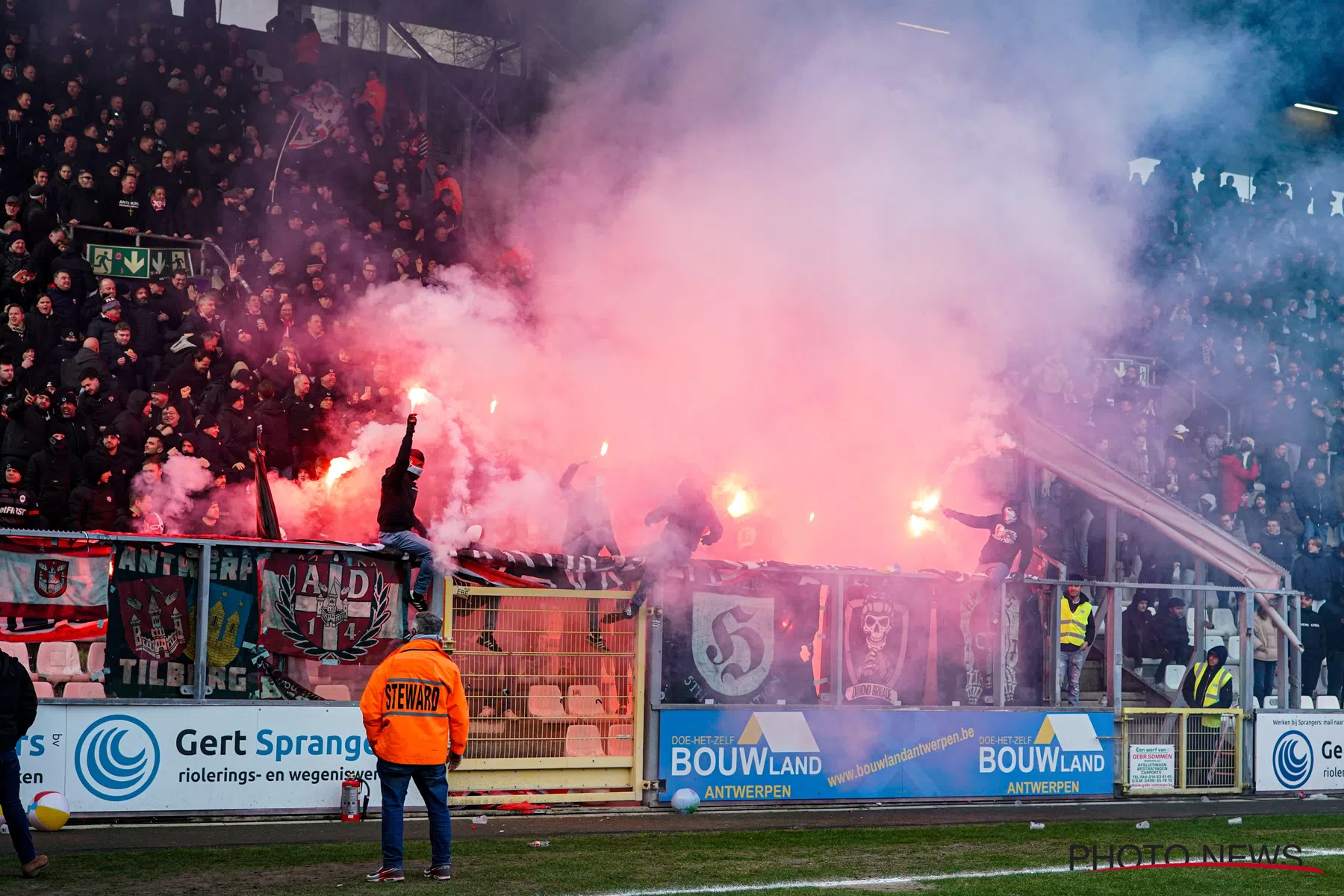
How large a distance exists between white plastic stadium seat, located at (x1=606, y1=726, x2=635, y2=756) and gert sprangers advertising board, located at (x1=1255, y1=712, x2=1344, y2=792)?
20.4 ft

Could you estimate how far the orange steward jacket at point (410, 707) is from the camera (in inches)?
306

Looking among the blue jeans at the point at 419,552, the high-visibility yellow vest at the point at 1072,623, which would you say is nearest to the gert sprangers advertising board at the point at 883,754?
the high-visibility yellow vest at the point at 1072,623

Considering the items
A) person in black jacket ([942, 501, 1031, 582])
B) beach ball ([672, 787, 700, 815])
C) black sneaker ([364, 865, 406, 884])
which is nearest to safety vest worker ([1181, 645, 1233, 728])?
person in black jacket ([942, 501, 1031, 582])

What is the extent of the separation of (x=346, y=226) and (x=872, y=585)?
312 inches

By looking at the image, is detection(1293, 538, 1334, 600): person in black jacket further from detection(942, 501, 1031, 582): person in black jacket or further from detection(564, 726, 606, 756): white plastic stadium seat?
detection(564, 726, 606, 756): white plastic stadium seat

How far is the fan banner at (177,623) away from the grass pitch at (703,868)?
144 centimetres

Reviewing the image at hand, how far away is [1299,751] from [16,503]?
11.9 metres

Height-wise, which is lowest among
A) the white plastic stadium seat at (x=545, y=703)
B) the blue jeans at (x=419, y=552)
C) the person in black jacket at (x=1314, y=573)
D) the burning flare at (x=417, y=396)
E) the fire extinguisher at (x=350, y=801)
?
the fire extinguisher at (x=350, y=801)

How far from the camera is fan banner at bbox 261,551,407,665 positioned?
9891 millimetres

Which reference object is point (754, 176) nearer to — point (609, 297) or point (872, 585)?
point (609, 297)

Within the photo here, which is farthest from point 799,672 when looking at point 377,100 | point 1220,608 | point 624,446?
point 377,100

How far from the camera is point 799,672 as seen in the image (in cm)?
1145

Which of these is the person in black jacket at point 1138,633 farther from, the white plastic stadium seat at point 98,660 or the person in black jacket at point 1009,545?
the white plastic stadium seat at point 98,660

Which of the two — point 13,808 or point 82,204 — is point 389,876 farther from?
point 82,204
